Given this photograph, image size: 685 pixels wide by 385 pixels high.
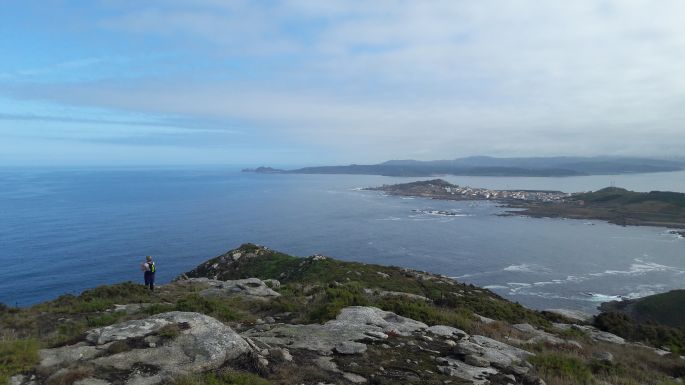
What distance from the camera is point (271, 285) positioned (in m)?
24.2

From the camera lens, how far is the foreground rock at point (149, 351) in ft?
24.4

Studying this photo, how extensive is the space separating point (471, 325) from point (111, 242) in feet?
258

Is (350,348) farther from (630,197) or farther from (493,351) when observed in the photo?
(630,197)

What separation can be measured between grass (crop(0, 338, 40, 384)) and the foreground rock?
0.19 metres

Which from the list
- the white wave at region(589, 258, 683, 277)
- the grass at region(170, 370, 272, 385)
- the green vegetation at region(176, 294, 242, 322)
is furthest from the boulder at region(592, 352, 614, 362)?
the white wave at region(589, 258, 683, 277)

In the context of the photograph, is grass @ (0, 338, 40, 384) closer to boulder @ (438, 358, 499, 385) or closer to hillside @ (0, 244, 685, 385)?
hillside @ (0, 244, 685, 385)

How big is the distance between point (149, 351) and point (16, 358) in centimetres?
232

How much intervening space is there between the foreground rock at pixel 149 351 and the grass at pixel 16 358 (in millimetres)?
190

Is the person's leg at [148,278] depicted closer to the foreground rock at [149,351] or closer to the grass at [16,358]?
the foreground rock at [149,351]

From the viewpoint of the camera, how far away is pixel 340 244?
85.9 meters

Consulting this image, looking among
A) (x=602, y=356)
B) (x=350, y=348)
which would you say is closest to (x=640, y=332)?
(x=602, y=356)

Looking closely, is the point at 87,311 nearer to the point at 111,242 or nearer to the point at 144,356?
the point at 144,356

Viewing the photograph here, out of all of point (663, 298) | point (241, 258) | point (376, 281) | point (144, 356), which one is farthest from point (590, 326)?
point (663, 298)

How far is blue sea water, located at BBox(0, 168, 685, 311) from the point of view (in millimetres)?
58625
